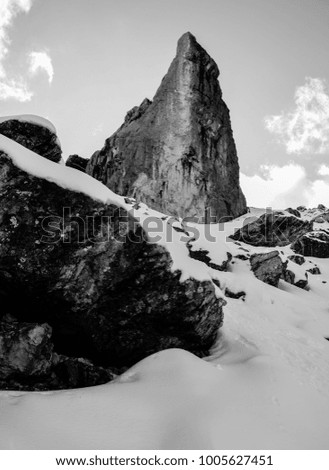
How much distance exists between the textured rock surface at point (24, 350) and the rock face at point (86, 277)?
53 cm

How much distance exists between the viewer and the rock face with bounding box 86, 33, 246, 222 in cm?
4169

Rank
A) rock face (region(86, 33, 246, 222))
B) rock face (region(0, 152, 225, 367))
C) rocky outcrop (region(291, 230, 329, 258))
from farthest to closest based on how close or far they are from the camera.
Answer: rock face (region(86, 33, 246, 222))
rocky outcrop (region(291, 230, 329, 258))
rock face (region(0, 152, 225, 367))

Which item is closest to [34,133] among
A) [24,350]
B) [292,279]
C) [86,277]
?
[86,277]

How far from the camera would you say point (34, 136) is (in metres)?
8.23

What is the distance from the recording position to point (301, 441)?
426 cm

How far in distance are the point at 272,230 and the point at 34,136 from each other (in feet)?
103

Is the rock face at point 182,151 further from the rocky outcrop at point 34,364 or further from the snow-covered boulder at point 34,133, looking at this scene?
the rocky outcrop at point 34,364

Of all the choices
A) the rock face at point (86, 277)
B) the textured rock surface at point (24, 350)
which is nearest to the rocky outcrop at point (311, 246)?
the rock face at point (86, 277)

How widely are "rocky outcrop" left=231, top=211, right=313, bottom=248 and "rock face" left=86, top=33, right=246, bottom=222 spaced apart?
8.85m

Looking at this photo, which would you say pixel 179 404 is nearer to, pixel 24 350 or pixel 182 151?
pixel 24 350

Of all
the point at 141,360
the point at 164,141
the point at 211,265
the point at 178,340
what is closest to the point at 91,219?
the point at 141,360

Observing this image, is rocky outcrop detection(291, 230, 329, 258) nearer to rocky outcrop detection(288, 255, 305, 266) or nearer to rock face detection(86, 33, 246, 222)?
rocky outcrop detection(288, 255, 305, 266)

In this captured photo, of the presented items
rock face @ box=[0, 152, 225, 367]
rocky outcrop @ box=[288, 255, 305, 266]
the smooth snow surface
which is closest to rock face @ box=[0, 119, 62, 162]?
the smooth snow surface

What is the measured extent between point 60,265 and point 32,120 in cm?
474
